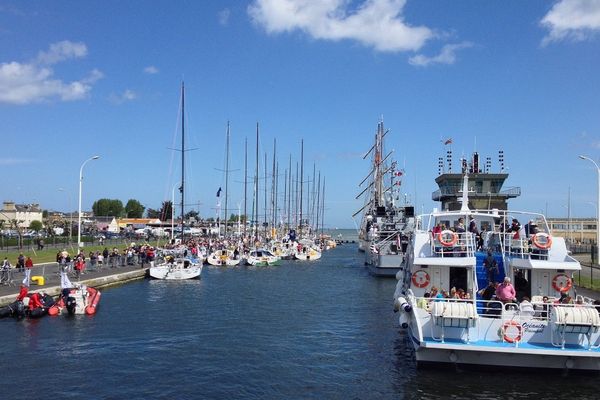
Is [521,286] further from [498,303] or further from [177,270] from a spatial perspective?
[177,270]

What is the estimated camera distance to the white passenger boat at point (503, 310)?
17156 millimetres

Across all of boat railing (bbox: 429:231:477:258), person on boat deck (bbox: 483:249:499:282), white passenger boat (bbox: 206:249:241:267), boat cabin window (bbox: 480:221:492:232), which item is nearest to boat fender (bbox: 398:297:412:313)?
boat railing (bbox: 429:231:477:258)

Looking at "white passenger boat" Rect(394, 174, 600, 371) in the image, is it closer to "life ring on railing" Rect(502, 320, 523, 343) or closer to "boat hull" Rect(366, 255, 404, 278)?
"life ring on railing" Rect(502, 320, 523, 343)

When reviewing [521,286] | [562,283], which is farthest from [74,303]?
[562,283]

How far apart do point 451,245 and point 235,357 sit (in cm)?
923

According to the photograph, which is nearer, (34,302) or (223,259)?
(34,302)

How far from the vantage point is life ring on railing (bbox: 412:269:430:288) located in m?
21.6

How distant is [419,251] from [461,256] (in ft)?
5.45

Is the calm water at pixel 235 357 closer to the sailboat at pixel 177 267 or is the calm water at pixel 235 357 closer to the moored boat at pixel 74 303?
the moored boat at pixel 74 303

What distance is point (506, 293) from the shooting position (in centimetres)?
1850

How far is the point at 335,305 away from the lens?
35.9 m

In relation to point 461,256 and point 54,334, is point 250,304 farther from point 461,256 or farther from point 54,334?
point 461,256

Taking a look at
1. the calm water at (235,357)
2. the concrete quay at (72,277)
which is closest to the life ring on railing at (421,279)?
the calm water at (235,357)

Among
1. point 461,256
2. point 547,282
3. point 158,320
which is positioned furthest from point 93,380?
point 547,282
